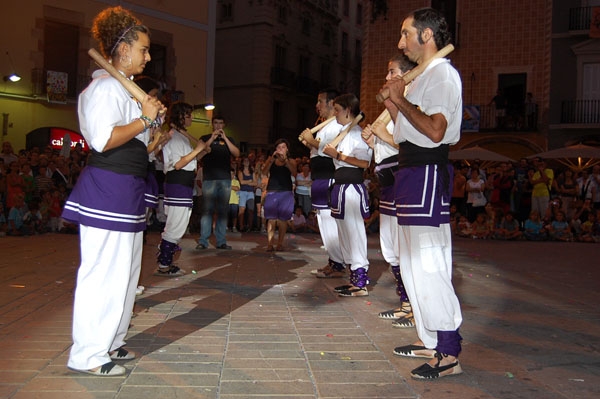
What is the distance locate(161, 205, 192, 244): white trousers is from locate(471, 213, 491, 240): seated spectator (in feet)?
33.7

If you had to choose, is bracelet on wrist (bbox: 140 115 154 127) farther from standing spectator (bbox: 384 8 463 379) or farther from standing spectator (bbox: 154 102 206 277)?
standing spectator (bbox: 154 102 206 277)

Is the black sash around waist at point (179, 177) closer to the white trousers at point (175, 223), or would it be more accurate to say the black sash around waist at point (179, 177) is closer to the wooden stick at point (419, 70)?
the white trousers at point (175, 223)

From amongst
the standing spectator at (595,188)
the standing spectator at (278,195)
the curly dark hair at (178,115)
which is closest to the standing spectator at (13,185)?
the standing spectator at (278,195)

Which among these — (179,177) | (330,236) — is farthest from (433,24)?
(179,177)

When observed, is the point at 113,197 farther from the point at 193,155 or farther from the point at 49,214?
the point at 49,214

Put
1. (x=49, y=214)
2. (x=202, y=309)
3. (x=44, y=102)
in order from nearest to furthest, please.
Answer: (x=202, y=309) < (x=49, y=214) < (x=44, y=102)

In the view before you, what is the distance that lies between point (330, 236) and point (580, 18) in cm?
2339

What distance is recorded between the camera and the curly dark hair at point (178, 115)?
300 inches

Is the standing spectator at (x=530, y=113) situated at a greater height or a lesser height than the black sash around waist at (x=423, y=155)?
greater

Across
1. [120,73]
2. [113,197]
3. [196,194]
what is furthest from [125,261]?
[196,194]

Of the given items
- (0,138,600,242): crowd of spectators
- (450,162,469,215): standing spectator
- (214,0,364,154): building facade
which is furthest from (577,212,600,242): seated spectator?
(214,0,364,154): building facade

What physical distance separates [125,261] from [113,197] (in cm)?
38

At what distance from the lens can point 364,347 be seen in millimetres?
4445

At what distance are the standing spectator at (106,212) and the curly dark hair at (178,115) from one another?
3640 mm
